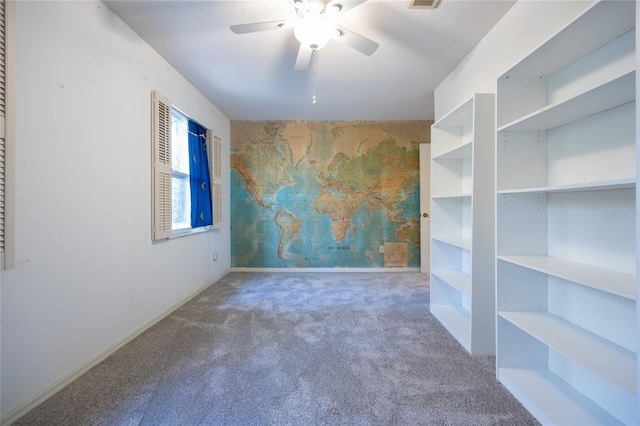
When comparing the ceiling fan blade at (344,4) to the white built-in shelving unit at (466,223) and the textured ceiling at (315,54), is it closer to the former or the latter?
the textured ceiling at (315,54)

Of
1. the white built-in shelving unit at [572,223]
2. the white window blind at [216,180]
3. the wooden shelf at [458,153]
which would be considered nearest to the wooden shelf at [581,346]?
the white built-in shelving unit at [572,223]

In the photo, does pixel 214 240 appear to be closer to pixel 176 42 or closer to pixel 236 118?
pixel 236 118

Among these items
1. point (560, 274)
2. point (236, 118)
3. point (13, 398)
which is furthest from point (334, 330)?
point (236, 118)

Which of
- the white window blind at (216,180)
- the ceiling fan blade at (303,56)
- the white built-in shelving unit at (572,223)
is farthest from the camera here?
the white window blind at (216,180)

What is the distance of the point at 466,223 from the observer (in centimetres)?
235

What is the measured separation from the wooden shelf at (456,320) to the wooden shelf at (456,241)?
0.63 meters

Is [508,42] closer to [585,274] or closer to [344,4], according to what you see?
[344,4]

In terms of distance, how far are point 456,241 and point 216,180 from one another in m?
2.98

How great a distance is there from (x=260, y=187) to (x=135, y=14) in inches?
99.8

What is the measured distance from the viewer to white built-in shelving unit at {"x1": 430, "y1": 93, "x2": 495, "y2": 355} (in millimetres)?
1812

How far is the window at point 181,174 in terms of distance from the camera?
2292 millimetres

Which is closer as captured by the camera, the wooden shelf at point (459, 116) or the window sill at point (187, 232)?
the wooden shelf at point (459, 116)

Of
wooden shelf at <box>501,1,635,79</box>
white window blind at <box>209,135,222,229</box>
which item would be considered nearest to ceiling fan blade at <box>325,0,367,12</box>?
wooden shelf at <box>501,1,635,79</box>

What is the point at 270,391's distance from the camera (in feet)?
4.72
